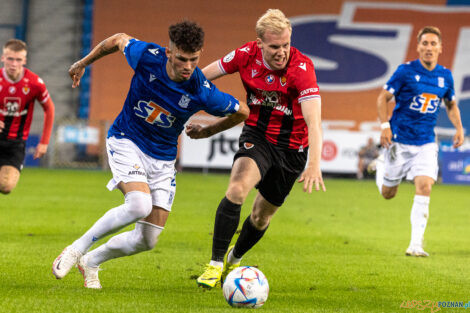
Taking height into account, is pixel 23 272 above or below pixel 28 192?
above

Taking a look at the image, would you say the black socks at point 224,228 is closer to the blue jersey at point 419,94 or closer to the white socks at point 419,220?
the white socks at point 419,220

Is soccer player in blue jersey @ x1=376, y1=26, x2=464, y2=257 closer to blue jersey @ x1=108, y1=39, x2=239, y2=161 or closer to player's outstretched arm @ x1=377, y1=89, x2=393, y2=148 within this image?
player's outstretched arm @ x1=377, y1=89, x2=393, y2=148

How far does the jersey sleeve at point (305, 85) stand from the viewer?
563 centimetres

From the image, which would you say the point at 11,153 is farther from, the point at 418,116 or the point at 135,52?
the point at 418,116

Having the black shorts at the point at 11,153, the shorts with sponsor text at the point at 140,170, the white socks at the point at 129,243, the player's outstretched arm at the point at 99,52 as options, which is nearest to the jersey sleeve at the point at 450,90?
the shorts with sponsor text at the point at 140,170

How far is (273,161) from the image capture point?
6098mm

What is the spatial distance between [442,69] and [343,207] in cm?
590

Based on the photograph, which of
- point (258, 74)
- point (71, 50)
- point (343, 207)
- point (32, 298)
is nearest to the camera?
point (32, 298)

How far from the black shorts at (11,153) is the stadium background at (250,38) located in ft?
64.2

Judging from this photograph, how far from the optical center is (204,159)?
2383 cm

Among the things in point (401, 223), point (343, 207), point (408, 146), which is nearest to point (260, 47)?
Answer: point (408, 146)

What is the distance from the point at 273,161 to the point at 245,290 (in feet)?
4.84

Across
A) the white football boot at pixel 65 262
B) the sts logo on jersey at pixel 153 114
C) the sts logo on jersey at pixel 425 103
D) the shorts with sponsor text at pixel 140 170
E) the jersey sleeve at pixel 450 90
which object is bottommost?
the white football boot at pixel 65 262

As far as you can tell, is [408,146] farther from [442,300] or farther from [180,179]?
[180,179]
